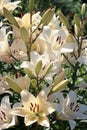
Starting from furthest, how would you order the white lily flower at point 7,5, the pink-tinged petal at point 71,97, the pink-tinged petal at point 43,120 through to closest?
the white lily flower at point 7,5 < the pink-tinged petal at point 71,97 < the pink-tinged petal at point 43,120

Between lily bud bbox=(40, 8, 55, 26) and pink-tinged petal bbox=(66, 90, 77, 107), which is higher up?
lily bud bbox=(40, 8, 55, 26)

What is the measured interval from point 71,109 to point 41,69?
7.5 inches

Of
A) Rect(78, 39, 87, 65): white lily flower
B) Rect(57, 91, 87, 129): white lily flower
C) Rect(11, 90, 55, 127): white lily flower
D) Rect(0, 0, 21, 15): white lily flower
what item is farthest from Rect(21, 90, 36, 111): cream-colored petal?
Rect(0, 0, 21, 15): white lily flower

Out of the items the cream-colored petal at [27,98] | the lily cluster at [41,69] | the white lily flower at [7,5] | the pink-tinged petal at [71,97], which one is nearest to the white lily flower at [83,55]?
the lily cluster at [41,69]

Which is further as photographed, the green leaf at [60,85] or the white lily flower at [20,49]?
the white lily flower at [20,49]

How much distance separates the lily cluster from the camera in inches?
63.2

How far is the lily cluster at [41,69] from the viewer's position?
63.2 inches

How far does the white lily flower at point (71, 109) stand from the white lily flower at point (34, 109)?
0.09 m

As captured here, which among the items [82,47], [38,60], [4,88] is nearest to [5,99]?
[4,88]

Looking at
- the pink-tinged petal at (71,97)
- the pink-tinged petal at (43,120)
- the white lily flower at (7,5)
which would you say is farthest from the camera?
the white lily flower at (7,5)

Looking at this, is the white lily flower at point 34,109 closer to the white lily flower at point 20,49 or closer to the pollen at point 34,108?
the pollen at point 34,108

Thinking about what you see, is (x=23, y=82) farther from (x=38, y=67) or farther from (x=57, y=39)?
(x=57, y=39)

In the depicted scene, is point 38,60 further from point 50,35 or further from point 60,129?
point 60,129

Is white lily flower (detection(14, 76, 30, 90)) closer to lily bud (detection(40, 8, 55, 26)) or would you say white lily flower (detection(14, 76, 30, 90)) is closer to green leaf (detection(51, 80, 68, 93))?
green leaf (detection(51, 80, 68, 93))
